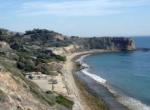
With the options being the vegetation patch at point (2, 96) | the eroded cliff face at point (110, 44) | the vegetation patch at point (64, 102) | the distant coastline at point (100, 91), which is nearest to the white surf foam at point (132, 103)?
the distant coastline at point (100, 91)

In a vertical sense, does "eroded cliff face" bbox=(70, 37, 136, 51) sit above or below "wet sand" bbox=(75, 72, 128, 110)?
below

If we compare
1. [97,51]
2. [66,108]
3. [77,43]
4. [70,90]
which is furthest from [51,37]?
[66,108]

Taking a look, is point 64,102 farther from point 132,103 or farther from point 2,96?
point 2,96

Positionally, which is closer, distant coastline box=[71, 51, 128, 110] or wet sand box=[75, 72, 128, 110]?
wet sand box=[75, 72, 128, 110]

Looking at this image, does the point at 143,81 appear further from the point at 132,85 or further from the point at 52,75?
the point at 52,75

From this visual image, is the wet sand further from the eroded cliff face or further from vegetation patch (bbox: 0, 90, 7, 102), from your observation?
the eroded cliff face

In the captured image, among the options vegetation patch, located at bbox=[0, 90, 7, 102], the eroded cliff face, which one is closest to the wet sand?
vegetation patch, located at bbox=[0, 90, 7, 102]

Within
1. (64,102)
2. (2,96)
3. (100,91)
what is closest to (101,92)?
(100,91)

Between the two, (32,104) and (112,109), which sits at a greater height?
(32,104)

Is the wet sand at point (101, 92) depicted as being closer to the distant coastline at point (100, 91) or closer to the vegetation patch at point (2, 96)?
the distant coastline at point (100, 91)

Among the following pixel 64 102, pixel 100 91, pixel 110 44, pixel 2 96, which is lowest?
pixel 110 44

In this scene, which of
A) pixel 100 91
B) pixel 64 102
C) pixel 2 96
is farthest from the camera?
pixel 100 91
